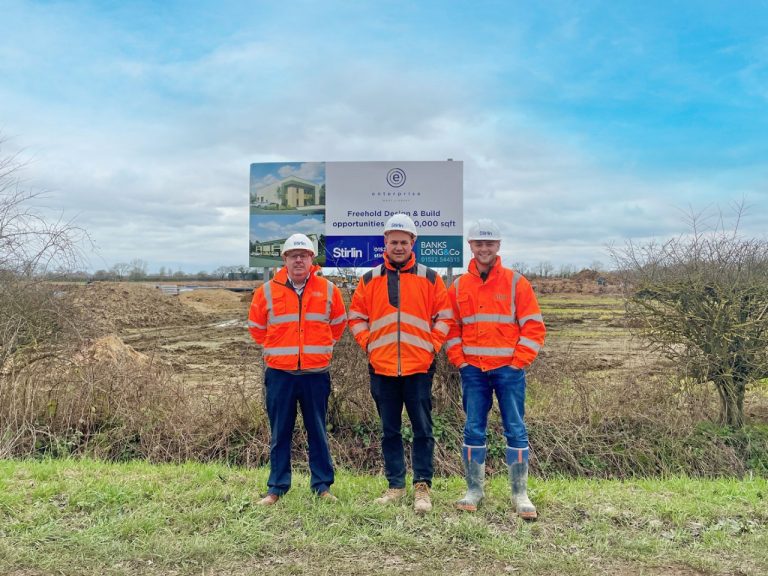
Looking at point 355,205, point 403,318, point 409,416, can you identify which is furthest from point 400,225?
point 355,205

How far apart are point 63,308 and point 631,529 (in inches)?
319

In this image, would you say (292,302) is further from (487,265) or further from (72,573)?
(72,573)

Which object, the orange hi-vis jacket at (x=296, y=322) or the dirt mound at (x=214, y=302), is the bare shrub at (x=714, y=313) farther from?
the dirt mound at (x=214, y=302)

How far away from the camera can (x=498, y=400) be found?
4965 millimetres

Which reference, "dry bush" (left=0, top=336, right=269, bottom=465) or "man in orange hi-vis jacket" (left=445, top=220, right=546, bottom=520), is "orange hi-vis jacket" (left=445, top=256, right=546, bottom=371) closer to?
"man in orange hi-vis jacket" (left=445, top=220, right=546, bottom=520)

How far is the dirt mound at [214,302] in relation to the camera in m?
37.2

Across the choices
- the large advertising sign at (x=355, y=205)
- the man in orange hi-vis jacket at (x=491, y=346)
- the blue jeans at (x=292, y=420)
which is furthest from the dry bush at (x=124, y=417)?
the man in orange hi-vis jacket at (x=491, y=346)

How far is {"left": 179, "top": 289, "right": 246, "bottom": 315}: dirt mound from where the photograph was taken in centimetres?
3719

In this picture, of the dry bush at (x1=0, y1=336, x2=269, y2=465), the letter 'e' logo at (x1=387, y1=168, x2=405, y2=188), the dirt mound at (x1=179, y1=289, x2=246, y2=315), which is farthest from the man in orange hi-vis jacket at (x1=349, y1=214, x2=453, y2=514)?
the dirt mound at (x1=179, y1=289, x2=246, y2=315)

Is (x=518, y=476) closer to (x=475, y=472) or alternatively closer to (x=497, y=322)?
(x=475, y=472)

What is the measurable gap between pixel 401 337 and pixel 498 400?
0.95 m

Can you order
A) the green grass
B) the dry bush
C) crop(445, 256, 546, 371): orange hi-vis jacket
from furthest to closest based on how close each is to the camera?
the dry bush < crop(445, 256, 546, 371): orange hi-vis jacket < the green grass

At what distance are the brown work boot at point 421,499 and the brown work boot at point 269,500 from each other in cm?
114

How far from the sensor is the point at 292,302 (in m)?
5.09
